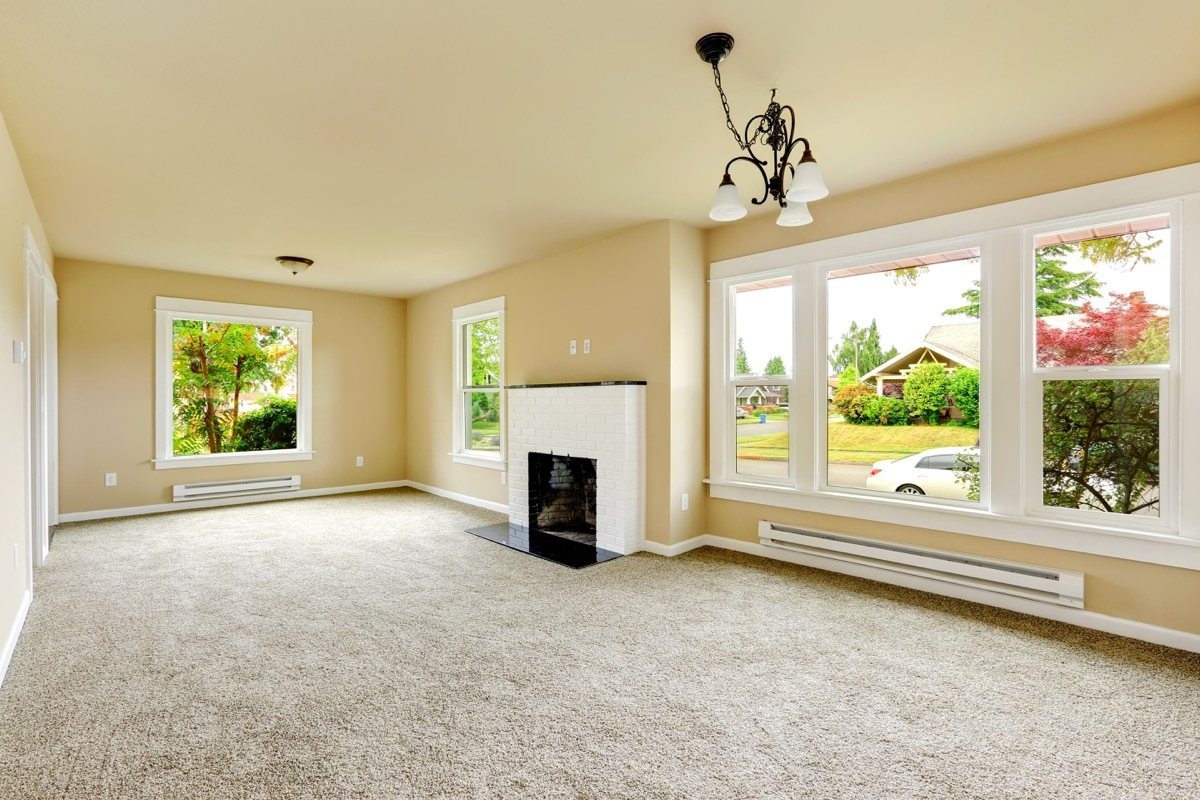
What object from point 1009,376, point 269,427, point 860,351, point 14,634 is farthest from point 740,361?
point 269,427

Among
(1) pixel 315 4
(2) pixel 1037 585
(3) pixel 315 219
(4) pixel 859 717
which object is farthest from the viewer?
(3) pixel 315 219

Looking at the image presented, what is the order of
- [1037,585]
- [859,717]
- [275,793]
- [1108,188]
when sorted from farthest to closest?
[1037,585] → [1108,188] → [859,717] → [275,793]

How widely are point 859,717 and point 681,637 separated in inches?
35.5

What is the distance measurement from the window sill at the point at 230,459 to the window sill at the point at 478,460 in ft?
5.86

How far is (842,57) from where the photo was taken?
7.47 feet

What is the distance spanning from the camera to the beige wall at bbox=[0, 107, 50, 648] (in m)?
2.69

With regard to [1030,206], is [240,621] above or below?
below

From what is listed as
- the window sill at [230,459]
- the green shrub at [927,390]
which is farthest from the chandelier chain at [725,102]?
the window sill at [230,459]

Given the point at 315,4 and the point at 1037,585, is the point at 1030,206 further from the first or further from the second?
the point at 315,4

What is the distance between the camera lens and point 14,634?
9.16 feet

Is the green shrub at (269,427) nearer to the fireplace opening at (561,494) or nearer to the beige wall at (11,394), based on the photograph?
the beige wall at (11,394)

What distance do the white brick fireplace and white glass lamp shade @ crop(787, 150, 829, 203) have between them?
2422 mm

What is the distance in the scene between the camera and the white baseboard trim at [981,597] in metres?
2.77

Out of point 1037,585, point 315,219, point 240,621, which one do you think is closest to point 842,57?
point 1037,585
